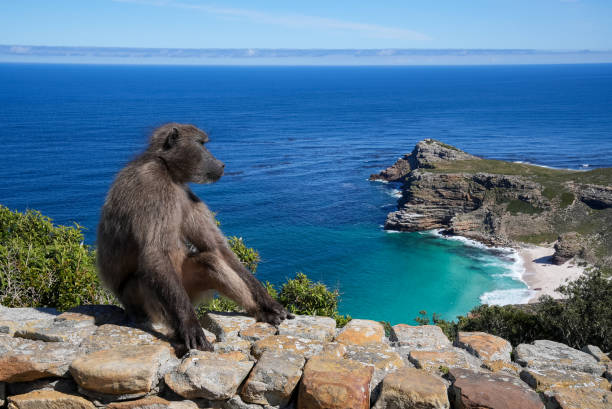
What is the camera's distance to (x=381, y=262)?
5297 cm

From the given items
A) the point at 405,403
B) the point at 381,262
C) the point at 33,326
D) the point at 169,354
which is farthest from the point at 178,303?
the point at 381,262

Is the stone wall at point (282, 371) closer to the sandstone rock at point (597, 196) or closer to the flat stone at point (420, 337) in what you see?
the flat stone at point (420, 337)

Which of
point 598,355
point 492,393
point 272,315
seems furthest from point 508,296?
point 492,393

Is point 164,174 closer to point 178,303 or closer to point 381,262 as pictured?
point 178,303

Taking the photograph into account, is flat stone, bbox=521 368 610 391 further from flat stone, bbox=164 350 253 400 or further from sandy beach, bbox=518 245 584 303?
sandy beach, bbox=518 245 584 303

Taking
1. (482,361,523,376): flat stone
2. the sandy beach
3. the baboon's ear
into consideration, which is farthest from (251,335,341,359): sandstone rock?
the sandy beach

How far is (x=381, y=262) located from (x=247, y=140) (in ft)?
186

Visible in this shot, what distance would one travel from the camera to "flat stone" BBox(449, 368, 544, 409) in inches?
146

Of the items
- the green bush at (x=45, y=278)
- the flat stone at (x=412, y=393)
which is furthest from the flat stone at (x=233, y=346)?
the green bush at (x=45, y=278)

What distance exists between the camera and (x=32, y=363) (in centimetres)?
421

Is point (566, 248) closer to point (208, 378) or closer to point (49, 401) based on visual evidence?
point (208, 378)

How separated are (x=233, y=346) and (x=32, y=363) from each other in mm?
1684

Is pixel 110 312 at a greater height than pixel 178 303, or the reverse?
pixel 178 303

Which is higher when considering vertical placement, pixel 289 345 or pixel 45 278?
pixel 289 345
